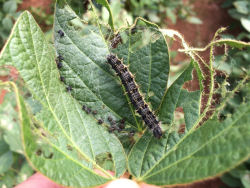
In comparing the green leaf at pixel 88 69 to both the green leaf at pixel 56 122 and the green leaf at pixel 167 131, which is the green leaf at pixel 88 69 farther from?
the green leaf at pixel 167 131

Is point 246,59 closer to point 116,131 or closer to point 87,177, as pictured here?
point 116,131

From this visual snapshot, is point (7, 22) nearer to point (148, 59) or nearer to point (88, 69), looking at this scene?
point (88, 69)

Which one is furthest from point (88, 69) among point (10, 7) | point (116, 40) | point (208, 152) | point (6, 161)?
point (10, 7)

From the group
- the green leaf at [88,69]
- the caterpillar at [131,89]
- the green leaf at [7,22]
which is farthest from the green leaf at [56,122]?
the green leaf at [7,22]

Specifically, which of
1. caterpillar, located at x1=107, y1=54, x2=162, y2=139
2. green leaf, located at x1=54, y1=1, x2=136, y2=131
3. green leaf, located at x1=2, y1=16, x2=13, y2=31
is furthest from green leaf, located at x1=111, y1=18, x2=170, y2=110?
green leaf, located at x1=2, y1=16, x2=13, y2=31

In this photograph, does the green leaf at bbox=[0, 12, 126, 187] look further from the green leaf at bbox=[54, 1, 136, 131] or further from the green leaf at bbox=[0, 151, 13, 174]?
the green leaf at bbox=[0, 151, 13, 174]

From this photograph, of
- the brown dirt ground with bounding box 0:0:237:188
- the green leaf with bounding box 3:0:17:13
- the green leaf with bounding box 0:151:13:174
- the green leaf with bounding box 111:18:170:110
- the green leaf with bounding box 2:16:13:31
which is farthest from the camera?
the brown dirt ground with bounding box 0:0:237:188

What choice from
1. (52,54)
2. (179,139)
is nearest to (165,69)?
(179,139)
